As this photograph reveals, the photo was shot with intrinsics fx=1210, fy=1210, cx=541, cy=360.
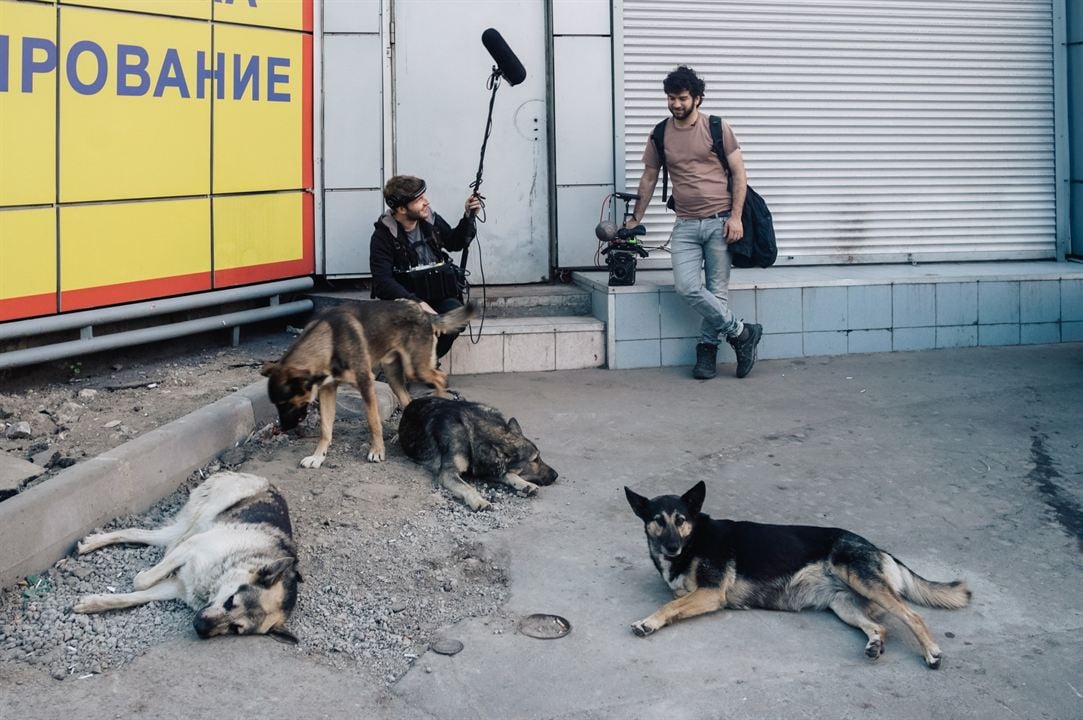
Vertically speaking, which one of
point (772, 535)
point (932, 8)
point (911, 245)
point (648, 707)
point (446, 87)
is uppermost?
point (932, 8)

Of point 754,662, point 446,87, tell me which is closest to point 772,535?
point 754,662

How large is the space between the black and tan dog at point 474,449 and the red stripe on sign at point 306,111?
349cm

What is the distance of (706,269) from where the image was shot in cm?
901

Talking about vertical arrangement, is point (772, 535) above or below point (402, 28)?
below

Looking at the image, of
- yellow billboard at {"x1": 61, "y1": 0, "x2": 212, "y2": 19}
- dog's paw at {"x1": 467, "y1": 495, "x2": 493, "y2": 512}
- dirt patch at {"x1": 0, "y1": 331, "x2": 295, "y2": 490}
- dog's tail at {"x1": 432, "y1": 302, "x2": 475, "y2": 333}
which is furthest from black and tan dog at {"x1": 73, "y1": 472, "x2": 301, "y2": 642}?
yellow billboard at {"x1": 61, "y1": 0, "x2": 212, "y2": 19}

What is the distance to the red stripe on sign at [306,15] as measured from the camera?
30.8 ft

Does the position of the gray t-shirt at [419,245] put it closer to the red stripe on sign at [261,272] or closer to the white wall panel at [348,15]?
the red stripe on sign at [261,272]

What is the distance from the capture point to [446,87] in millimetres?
9867

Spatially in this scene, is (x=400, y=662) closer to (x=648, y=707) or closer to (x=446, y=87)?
(x=648, y=707)

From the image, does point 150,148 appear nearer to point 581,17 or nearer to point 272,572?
point 581,17

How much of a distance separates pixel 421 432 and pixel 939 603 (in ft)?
9.87

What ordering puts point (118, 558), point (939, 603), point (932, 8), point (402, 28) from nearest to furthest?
point (939, 603) < point (118, 558) < point (402, 28) < point (932, 8)

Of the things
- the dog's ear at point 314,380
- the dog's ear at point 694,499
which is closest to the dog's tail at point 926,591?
the dog's ear at point 694,499

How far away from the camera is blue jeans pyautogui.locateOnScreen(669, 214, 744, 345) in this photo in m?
8.84
